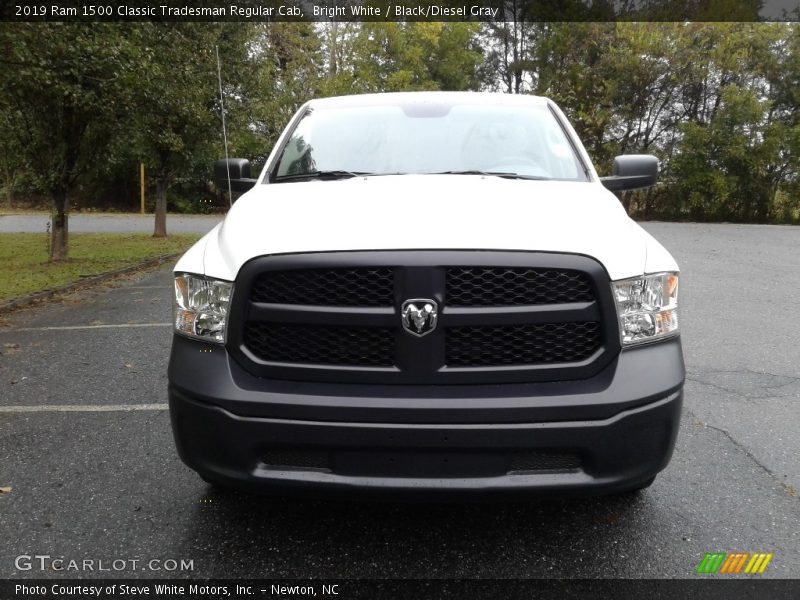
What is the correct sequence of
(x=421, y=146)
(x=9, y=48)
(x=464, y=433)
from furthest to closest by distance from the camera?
(x=9, y=48) → (x=421, y=146) → (x=464, y=433)

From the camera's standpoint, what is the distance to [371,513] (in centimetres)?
292

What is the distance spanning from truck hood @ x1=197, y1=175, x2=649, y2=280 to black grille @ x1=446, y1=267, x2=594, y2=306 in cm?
8

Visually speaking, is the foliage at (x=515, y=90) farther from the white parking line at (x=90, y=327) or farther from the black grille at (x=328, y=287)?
the black grille at (x=328, y=287)

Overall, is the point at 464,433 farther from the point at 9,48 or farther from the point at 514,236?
the point at 9,48

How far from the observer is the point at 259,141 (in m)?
21.3

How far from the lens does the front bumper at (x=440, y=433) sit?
2.22 meters

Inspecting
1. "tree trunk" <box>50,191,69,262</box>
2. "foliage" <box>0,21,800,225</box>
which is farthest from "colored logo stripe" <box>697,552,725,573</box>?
"tree trunk" <box>50,191,69,262</box>

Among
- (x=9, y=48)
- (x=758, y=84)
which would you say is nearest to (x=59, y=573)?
(x=9, y=48)

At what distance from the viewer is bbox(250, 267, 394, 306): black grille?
7.55ft

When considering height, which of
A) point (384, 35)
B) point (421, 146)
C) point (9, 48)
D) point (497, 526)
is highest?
point (384, 35)

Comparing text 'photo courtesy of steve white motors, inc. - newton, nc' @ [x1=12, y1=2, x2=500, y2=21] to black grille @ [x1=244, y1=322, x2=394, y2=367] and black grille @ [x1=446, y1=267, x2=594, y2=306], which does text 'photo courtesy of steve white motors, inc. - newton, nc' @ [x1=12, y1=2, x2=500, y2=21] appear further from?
black grille @ [x1=446, y1=267, x2=594, y2=306]

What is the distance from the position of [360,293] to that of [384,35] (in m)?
28.3

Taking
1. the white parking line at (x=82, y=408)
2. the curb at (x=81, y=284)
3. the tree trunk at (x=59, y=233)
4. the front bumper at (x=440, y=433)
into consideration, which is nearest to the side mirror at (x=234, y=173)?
the white parking line at (x=82, y=408)

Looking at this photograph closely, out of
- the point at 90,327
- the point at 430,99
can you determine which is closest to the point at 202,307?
the point at 430,99
